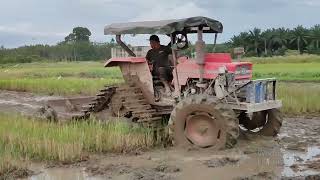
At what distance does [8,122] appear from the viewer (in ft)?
35.0

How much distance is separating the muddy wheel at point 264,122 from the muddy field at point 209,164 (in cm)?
26

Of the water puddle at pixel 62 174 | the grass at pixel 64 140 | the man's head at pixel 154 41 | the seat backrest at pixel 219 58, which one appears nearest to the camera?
the water puddle at pixel 62 174

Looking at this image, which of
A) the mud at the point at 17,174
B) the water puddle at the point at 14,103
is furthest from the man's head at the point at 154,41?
the water puddle at the point at 14,103

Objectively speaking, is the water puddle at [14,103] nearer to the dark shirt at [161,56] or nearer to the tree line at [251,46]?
the dark shirt at [161,56]

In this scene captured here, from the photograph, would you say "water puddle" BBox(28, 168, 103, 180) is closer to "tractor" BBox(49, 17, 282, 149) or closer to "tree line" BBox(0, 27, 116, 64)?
"tractor" BBox(49, 17, 282, 149)

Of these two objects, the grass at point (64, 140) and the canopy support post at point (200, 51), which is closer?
the grass at point (64, 140)

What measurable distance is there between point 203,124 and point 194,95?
53cm

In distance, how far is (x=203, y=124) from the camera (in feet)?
30.9

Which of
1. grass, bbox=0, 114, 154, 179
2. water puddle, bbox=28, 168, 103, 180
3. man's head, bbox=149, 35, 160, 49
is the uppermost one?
man's head, bbox=149, 35, 160, 49

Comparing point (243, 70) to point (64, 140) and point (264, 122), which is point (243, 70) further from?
point (64, 140)

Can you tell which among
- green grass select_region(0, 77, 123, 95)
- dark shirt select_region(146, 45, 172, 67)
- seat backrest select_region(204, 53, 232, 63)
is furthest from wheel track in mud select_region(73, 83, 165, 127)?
green grass select_region(0, 77, 123, 95)

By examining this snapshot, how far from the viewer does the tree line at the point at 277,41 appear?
228 ft

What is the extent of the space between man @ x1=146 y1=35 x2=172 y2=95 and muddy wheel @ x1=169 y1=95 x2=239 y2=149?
119 centimetres

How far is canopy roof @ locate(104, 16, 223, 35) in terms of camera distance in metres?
9.70
